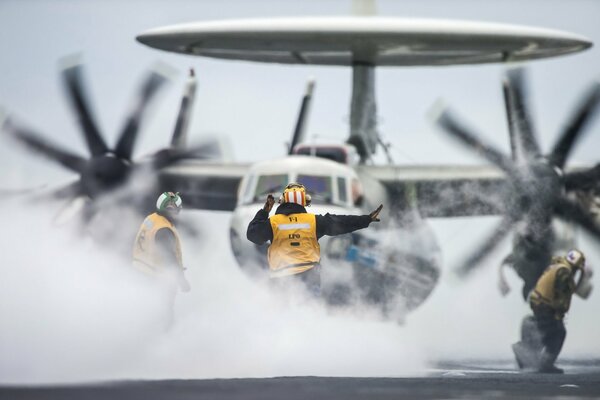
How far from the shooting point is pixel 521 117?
26656mm

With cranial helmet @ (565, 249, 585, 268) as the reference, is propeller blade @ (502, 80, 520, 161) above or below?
above

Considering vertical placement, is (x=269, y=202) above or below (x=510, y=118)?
below

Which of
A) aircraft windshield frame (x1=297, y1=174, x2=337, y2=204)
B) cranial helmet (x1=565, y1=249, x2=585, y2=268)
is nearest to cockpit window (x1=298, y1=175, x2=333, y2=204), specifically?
aircraft windshield frame (x1=297, y1=174, x2=337, y2=204)

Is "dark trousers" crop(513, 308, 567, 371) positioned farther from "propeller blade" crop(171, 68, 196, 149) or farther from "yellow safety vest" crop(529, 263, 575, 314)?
"propeller blade" crop(171, 68, 196, 149)

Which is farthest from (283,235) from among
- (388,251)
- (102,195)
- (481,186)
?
(481,186)

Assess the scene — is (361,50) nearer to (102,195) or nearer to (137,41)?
(137,41)

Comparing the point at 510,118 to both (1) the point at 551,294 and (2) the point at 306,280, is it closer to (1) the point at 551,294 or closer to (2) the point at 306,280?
(1) the point at 551,294

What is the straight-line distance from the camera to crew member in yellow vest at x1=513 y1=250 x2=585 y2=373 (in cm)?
1709

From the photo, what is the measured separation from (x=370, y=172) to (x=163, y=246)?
1650 cm

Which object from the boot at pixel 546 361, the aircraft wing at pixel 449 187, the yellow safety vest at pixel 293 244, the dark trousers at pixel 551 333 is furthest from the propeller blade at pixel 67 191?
the yellow safety vest at pixel 293 244

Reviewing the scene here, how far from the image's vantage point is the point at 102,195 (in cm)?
2852

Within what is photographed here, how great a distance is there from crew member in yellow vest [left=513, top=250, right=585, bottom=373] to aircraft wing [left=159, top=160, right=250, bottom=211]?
14736 mm

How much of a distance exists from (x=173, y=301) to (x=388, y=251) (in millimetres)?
11882

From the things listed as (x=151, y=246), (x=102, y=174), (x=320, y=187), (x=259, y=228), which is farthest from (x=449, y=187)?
(x=259, y=228)
